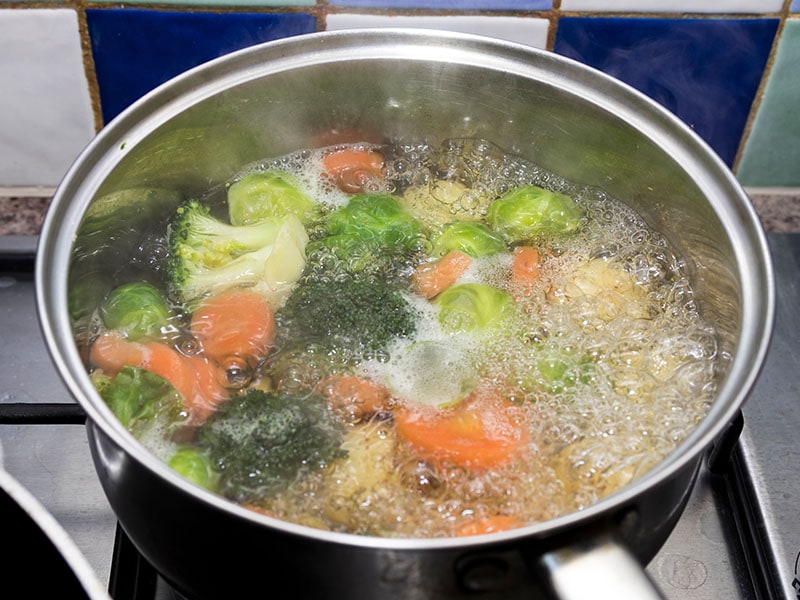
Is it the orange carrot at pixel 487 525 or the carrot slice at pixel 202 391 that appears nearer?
the orange carrot at pixel 487 525

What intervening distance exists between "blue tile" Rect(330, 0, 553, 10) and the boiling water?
0.21m

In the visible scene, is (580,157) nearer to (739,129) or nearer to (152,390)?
(739,129)

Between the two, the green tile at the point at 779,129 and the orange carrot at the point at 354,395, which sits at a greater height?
the green tile at the point at 779,129

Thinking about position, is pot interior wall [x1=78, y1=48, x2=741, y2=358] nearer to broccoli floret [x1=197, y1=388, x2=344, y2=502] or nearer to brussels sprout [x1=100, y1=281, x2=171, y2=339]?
brussels sprout [x1=100, y1=281, x2=171, y2=339]

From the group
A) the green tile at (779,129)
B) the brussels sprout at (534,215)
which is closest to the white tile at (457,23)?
the brussels sprout at (534,215)

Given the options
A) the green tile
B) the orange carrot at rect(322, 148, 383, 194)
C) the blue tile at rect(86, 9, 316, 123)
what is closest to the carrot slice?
the orange carrot at rect(322, 148, 383, 194)

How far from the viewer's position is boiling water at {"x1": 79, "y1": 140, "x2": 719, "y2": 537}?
2.70 ft

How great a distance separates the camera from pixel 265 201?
1.10 meters

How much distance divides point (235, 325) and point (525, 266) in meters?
0.38

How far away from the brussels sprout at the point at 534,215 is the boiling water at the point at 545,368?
0.02 meters

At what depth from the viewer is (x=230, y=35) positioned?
1.22 meters

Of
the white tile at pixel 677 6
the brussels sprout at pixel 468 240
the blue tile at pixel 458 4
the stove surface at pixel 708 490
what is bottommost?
the stove surface at pixel 708 490

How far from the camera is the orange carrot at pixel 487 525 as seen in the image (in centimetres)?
77

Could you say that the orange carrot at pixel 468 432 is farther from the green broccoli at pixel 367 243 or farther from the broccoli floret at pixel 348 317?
the green broccoli at pixel 367 243
